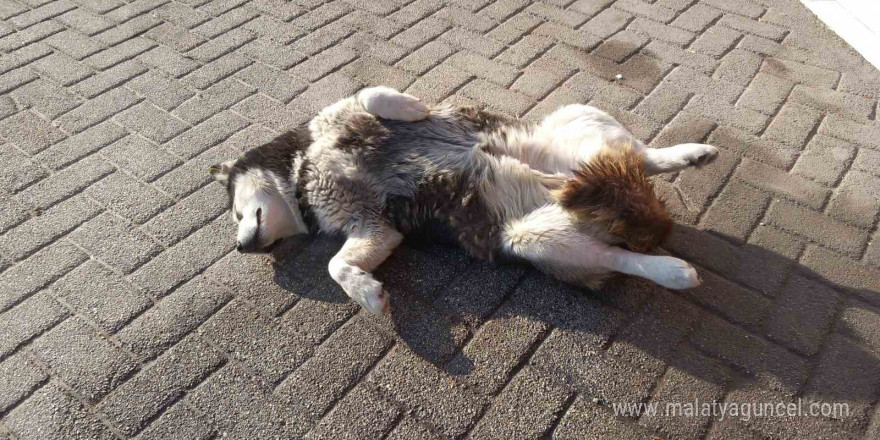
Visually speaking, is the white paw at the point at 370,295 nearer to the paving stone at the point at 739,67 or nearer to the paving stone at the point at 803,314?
the paving stone at the point at 803,314

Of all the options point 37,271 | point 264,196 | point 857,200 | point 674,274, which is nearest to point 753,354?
point 674,274

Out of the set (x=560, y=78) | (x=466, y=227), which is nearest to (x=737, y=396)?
(x=466, y=227)

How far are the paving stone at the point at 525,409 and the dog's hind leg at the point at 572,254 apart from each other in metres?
0.60

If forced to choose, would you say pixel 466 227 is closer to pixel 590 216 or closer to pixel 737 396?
pixel 590 216

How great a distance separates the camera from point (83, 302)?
334 cm

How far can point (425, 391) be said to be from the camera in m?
2.83

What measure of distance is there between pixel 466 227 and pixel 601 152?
34.8 inches

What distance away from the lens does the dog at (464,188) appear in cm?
299

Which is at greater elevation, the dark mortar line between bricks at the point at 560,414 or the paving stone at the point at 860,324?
the dark mortar line between bricks at the point at 560,414

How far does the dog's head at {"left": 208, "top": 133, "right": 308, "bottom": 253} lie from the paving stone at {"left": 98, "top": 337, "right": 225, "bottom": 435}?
0.69m

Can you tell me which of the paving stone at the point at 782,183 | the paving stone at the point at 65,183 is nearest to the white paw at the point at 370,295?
the paving stone at the point at 65,183

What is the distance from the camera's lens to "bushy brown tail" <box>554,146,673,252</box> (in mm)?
2941

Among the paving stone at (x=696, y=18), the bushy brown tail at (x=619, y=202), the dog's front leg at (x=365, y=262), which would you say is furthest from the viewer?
the paving stone at (x=696, y=18)

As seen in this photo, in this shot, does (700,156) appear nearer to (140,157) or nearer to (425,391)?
(425,391)
